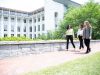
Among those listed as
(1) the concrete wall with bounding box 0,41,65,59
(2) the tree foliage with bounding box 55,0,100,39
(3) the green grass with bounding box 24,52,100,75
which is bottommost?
(3) the green grass with bounding box 24,52,100,75

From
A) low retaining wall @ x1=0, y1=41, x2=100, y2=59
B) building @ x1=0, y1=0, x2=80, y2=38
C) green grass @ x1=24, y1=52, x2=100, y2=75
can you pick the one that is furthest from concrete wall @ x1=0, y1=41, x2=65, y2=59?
building @ x1=0, y1=0, x2=80, y2=38

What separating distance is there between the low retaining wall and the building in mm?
40017

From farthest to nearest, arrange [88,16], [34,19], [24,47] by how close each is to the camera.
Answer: [34,19] → [88,16] → [24,47]

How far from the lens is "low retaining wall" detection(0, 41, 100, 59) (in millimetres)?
10383

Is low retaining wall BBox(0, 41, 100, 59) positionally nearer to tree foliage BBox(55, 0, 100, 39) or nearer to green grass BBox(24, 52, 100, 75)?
green grass BBox(24, 52, 100, 75)

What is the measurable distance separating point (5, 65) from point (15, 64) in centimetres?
38

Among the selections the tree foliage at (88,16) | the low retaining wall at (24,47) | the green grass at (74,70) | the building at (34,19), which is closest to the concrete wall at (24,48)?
the low retaining wall at (24,47)

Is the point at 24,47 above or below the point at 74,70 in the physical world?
above

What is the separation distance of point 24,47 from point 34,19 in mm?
57105

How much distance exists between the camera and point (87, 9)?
38375mm

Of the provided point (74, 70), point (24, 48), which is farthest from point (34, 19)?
point (74, 70)

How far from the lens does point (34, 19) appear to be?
68250mm

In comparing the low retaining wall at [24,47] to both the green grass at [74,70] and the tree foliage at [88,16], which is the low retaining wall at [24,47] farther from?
the tree foliage at [88,16]

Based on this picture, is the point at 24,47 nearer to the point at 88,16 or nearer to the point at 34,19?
the point at 88,16
